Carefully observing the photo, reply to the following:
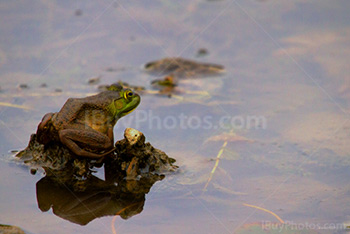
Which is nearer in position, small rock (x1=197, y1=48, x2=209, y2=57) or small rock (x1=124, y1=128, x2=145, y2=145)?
small rock (x1=124, y1=128, x2=145, y2=145)

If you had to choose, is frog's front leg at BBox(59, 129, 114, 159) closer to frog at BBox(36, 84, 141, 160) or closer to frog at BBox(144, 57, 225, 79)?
frog at BBox(36, 84, 141, 160)

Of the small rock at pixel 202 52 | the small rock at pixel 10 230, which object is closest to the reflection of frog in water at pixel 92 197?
the small rock at pixel 10 230

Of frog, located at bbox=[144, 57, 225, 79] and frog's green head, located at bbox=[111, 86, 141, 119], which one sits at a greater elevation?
frog, located at bbox=[144, 57, 225, 79]

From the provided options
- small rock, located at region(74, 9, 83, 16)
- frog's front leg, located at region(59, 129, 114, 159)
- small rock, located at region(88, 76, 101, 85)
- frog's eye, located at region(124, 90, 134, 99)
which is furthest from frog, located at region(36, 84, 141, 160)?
small rock, located at region(74, 9, 83, 16)

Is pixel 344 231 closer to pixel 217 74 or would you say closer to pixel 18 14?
pixel 217 74

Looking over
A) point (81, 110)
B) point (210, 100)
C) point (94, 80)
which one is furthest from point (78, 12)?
point (81, 110)

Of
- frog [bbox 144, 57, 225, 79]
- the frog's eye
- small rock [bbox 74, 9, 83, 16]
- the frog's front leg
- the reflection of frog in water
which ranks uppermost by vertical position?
small rock [bbox 74, 9, 83, 16]

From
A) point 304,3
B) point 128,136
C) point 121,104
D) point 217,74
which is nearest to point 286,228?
point 128,136
